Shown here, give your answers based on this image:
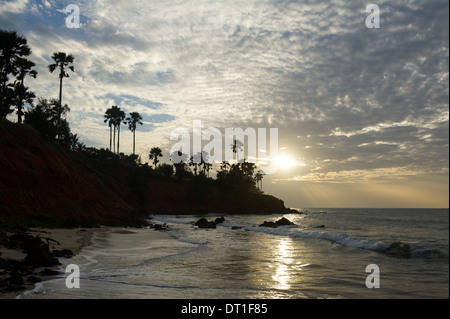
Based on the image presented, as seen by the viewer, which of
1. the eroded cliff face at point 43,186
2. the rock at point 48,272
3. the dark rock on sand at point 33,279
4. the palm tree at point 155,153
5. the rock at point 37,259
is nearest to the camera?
the dark rock on sand at point 33,279

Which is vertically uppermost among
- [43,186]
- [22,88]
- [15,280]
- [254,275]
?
[22,88]

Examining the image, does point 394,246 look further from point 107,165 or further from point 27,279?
point 107,165

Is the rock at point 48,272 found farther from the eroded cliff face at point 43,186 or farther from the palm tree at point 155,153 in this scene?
the palm tree at point 155,153

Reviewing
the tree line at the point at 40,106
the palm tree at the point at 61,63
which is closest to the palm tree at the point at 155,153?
the tree line at the point at 40,106

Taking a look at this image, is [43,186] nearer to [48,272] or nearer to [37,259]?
[37,259]

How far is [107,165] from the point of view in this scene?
6712 centimetres

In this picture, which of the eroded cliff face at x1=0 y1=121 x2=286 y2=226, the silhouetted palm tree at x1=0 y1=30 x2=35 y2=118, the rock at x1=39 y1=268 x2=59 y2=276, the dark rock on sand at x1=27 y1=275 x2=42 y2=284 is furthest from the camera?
the silhouetted palm tree at x1=0 y1=30 x2=35 y2=118

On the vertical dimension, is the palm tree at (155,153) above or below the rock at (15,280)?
above

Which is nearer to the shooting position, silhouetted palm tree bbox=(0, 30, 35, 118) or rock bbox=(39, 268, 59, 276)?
rock bbox=(39, 268, 59, 276)

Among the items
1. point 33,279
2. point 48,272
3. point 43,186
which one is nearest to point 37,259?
point 48,272

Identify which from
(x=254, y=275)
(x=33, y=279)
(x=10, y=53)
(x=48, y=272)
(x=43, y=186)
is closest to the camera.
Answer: (x=33, y=279)

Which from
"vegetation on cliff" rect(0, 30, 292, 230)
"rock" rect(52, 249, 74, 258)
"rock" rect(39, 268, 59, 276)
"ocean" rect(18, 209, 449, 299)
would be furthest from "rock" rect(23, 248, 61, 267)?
"vegetation on cliff" rect(0, 30, 292, 230)

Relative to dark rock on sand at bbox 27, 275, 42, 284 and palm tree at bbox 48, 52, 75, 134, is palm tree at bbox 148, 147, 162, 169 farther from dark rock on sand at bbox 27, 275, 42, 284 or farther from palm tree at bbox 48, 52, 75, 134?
dark rock on sand at bbox 27, 275, 42, 284
